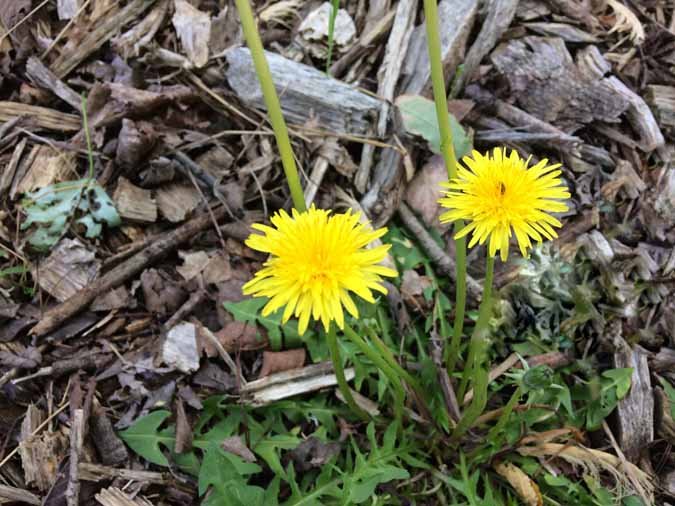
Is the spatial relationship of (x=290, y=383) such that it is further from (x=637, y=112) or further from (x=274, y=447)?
(x=637, y=112)

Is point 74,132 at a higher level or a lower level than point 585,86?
lower

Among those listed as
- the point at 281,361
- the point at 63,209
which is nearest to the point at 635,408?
the point at 281,361

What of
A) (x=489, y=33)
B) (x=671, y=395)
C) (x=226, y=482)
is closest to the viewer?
(x=226, y=482)

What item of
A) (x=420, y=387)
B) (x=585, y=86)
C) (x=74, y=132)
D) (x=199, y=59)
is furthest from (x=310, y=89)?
(x=420, y=387)

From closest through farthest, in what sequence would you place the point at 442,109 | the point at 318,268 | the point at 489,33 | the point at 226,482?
the point at 318,268, the point at 442,109, the point at 226,482, the point at 489,33

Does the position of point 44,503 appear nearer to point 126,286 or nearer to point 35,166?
point 126,286

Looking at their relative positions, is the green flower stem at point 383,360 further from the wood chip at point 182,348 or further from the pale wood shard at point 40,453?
the pale wood shard at point 40,453
